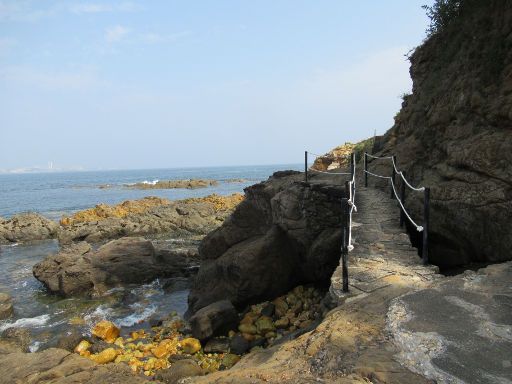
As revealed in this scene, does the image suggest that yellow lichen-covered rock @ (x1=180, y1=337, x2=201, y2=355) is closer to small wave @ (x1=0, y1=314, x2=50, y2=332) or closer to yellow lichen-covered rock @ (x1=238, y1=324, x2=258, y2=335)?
yellow lichen-covered rock @ (x1=238, y1=324, x2=258, y2=335)

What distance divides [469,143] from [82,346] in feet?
32.0

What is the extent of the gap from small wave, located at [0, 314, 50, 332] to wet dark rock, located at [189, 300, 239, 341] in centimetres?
534

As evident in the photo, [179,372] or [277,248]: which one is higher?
[277,248]

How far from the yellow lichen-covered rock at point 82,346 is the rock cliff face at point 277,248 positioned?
10.4ft

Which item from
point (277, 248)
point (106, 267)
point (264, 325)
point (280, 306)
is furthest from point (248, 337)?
point (106, 267)

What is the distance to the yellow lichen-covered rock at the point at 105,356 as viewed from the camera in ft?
28.5

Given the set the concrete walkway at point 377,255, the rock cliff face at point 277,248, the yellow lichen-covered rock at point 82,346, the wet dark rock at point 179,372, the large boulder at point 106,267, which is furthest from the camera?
the large boulder at point 106,267

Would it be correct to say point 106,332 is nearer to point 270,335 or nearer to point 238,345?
point 238,345

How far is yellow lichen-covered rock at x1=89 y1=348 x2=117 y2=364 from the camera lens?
28.5ft

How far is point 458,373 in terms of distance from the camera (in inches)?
129

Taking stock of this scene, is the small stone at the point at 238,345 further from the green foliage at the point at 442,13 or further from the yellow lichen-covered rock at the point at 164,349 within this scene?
the green foliage at the point at 442,13

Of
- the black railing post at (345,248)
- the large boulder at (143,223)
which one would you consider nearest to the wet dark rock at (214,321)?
the black railing post at (345,248)

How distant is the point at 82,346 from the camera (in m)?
9.42

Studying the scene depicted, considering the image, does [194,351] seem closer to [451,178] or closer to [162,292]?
[162,292]
